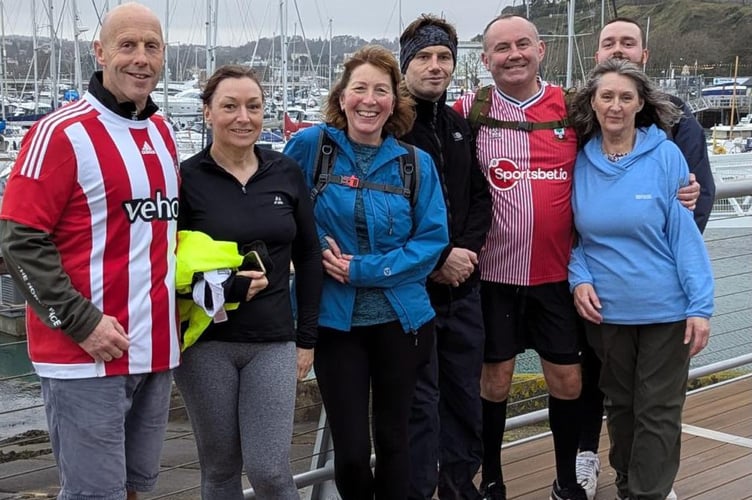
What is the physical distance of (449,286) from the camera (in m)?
3.08

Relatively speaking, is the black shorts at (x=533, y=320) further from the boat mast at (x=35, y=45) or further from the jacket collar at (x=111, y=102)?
the boat mast at (x=35, y=45)

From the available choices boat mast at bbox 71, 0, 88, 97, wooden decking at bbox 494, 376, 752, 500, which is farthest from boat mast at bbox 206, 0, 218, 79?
wooden decking at bbox 494, 376, 752, 500

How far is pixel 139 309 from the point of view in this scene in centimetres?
235

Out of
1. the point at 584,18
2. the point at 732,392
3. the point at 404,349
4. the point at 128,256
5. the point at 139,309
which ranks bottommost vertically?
the point at 732,392

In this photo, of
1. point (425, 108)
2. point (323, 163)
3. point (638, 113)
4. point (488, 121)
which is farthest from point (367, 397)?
point (638, 113)

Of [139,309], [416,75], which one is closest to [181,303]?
[139,309]

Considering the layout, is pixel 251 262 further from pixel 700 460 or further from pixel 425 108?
pixel 700 460

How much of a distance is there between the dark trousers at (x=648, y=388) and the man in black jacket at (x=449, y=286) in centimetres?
49

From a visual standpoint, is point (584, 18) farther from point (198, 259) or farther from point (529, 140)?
point (198, 259)

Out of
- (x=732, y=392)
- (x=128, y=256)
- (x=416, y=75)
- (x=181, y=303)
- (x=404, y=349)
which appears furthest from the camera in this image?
(x=732, y=392)

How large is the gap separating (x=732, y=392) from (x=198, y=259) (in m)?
3.50

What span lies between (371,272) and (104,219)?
83 centimetres

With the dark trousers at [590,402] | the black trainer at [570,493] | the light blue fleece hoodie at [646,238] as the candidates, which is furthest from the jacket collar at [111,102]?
the black trainer at [570,493]

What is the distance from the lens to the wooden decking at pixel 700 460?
361cm
